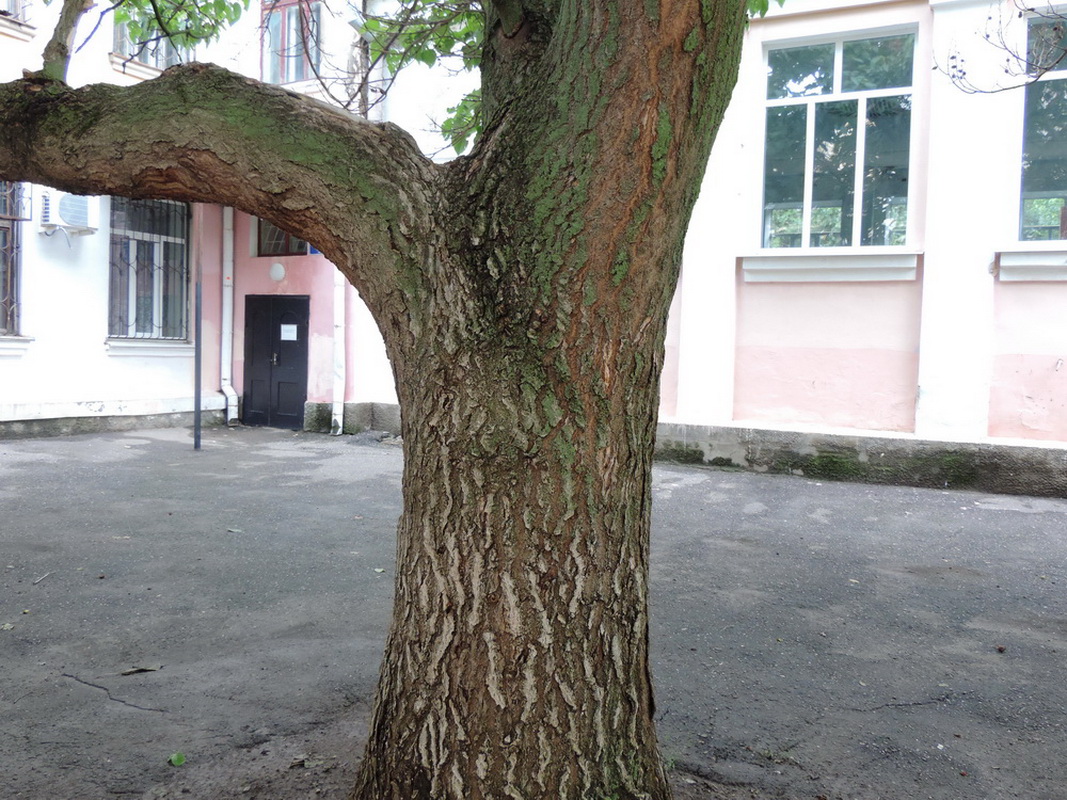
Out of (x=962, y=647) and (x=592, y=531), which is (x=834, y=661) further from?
(x=592, y=531)

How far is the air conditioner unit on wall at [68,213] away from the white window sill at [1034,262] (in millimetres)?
10313

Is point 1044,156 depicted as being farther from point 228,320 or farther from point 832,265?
point 228,320

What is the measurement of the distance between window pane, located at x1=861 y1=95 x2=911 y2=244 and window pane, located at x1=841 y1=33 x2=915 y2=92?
185 mm

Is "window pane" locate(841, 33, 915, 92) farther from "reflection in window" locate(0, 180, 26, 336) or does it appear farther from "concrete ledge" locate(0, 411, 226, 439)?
"concrete ledge" locate(0, 411, 226, 439)

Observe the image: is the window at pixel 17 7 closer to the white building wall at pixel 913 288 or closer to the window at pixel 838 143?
the white building wall at pixel 913 288

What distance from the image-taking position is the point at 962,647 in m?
4.45

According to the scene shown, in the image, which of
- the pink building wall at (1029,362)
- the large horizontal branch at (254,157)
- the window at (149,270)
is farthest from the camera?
the window at (149,270)

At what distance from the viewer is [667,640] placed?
4.41 meters

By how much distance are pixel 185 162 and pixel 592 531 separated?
144 cm

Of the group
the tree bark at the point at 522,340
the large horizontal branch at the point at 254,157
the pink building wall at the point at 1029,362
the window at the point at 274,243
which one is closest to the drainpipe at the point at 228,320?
the window at the point at 274,243

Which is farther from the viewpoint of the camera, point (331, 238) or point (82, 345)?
point (82, 345)

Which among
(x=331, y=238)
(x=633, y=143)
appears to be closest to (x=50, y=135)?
(x=331, y=238)

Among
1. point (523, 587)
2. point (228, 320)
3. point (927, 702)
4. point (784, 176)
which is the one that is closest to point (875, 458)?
point (784, 176)

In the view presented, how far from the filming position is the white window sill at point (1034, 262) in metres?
8.65
